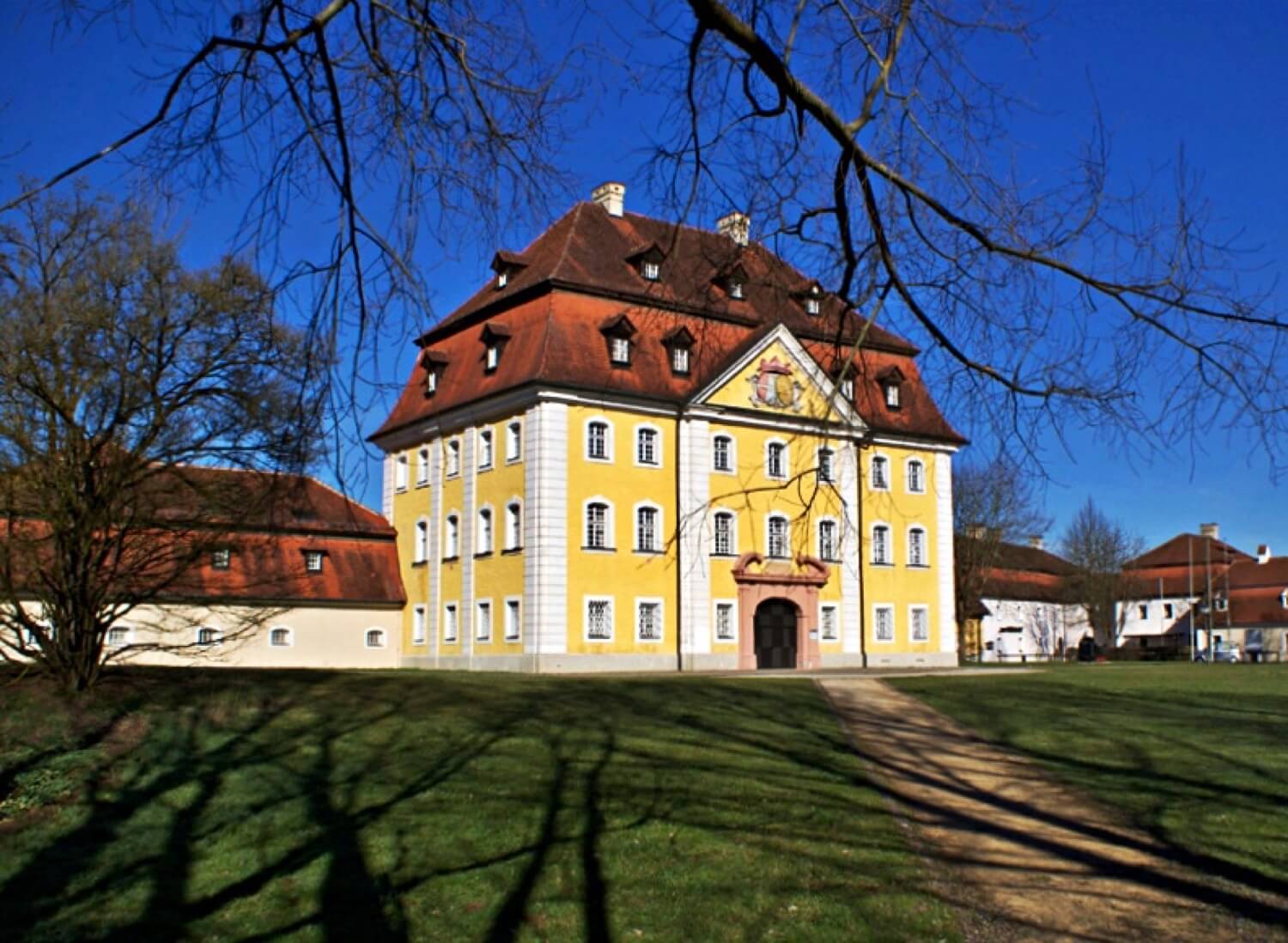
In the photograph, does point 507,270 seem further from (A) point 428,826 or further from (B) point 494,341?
(A) point 428,826

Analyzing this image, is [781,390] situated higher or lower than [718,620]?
higher

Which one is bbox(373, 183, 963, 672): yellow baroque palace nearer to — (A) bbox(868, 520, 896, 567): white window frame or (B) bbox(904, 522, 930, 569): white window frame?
(A) bbox(868, 520, 896, 567): white window frame

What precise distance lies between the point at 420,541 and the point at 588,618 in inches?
365

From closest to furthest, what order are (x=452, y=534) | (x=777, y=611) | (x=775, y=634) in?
(x=775, y=634) < (x=777, y=611) < (x=452, y=534)

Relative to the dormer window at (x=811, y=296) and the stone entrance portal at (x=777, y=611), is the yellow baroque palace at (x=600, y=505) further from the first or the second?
the dormer window at (x=811, y=296)

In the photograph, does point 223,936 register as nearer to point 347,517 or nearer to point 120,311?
point 347,517

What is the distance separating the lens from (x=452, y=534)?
43.8 m

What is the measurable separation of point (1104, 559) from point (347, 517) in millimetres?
80747

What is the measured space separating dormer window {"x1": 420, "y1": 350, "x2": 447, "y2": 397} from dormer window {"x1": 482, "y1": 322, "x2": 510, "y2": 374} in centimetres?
265

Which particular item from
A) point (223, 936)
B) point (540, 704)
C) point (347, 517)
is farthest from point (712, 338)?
point (540, 704)

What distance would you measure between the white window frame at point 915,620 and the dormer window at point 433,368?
1783 cm

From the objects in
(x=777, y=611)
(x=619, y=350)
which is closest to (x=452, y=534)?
(x=619, y=350)

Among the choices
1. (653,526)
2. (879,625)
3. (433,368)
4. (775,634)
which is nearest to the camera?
(653,526)

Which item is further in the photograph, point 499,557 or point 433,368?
point 433,368
